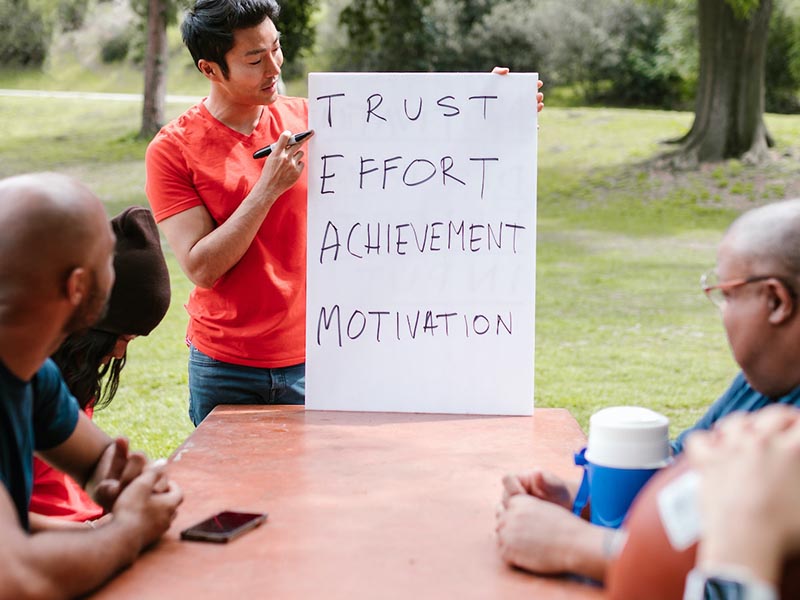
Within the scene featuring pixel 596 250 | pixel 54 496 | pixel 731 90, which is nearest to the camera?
pixel 54 496

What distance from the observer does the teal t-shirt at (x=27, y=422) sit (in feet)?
5.54

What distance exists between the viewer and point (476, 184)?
279 cm

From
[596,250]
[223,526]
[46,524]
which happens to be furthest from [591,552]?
[596,250]

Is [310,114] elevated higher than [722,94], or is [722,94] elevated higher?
[722,94]

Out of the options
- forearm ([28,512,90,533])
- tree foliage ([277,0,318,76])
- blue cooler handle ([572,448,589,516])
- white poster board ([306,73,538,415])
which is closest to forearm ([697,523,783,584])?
blue cooler handle ([572,448,589,516])

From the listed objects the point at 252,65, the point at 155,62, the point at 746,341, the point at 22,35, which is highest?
the point at 22,35

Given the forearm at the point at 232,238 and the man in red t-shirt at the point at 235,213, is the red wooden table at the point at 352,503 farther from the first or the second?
the forearm at the point at 232,238

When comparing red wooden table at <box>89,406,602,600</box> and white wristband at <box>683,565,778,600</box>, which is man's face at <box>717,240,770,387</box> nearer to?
red wooden table at <box>89,406,602,600</box>

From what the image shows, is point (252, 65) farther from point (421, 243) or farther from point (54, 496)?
point (54, 496)

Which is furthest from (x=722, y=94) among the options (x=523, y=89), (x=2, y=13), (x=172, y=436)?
(x=2, y=13)

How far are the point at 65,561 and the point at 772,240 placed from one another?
3.97 feet

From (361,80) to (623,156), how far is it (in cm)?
1506

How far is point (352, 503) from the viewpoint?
2061 millimetres

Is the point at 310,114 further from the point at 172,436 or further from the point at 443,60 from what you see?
the point at 443,60
